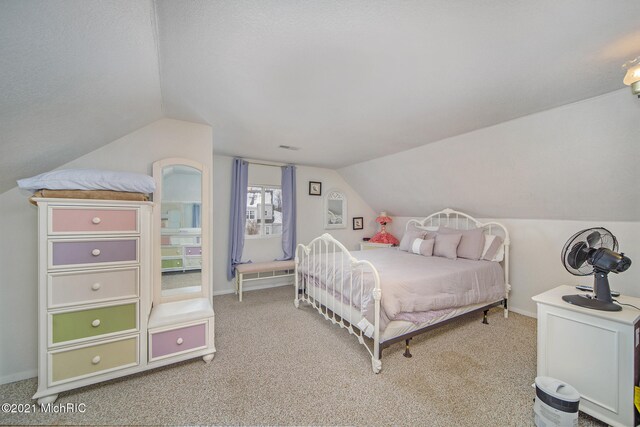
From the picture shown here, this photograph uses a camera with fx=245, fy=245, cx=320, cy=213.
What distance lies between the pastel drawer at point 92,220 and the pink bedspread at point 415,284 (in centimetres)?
190

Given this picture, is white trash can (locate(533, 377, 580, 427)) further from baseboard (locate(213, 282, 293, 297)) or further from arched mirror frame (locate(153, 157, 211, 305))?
baseboard (locate(213, 282, 293, 297))

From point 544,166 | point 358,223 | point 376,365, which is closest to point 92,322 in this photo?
point 376,365

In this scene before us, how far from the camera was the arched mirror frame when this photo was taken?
239 centimetres

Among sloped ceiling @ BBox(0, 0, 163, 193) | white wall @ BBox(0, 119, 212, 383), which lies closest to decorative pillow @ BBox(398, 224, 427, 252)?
sloped ceiling @ BBox(0, 0, 163, 193)

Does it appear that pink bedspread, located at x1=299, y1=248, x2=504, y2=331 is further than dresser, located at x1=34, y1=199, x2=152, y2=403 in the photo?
Yes

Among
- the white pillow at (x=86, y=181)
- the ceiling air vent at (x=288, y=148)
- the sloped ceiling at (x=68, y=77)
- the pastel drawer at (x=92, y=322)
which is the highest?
the ceiling air vent at (x=288, y=148)

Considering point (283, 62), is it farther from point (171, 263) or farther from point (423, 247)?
point (423, 247)

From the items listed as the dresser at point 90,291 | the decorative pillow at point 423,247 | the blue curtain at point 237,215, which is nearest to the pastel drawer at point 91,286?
the dresser at point 90,291

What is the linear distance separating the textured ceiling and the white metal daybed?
148cm

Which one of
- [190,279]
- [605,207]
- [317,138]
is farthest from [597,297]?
[190,279]

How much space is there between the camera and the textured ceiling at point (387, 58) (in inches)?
46.1

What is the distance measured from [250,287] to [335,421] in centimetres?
304

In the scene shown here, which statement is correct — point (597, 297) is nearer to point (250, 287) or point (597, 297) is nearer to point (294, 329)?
point (294, 329)

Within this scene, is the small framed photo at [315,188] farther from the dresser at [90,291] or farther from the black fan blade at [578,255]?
the black fan blade at [578,255]
